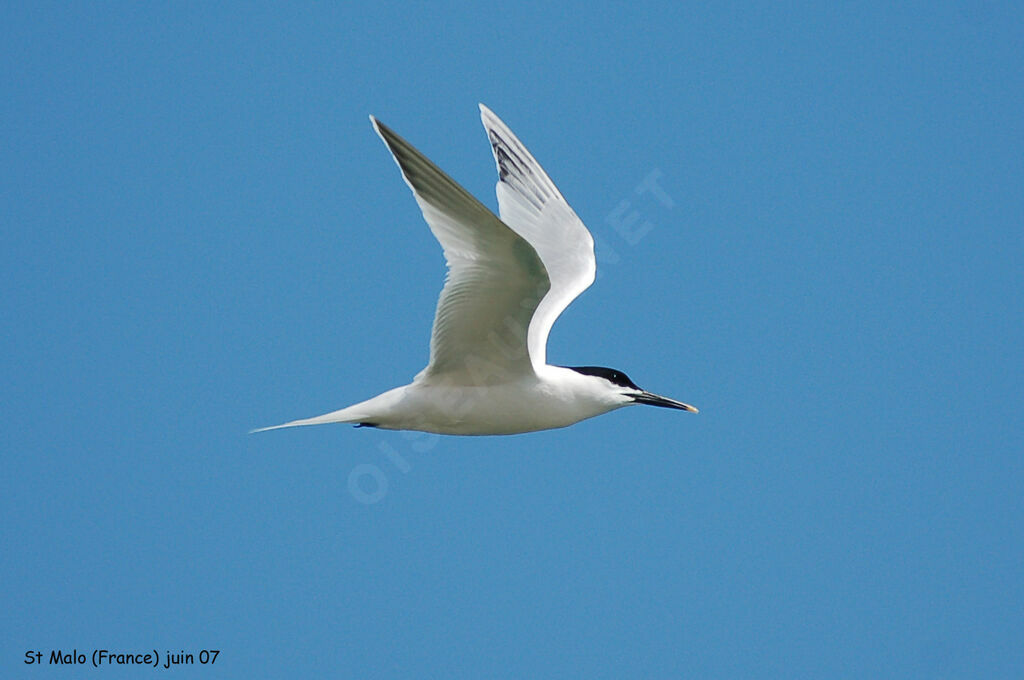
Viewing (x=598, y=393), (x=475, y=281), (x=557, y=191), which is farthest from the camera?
(x=557, y=191)

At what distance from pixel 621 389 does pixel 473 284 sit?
1538 millimetres

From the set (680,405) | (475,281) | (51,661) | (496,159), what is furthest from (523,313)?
(51,661)

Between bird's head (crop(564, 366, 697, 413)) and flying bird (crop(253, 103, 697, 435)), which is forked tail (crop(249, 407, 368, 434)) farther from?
bird's head (crop(564, 366, 697, 413))

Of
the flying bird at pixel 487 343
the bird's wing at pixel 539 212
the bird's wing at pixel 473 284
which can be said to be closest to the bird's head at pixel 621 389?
the flying bird at pixel 487 343

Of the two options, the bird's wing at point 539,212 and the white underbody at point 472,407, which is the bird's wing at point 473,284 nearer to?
the white underbody at point 472,407

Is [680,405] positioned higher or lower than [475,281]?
lower

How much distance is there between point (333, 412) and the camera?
5.73 meters

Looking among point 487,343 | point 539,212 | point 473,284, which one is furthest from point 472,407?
point 539,212

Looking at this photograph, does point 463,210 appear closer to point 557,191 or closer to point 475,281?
point 475,281

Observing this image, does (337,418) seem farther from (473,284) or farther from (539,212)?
(539,212)

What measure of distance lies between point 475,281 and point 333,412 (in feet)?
3.84

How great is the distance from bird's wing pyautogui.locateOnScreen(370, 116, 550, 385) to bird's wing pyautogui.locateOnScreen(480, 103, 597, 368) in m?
1.63

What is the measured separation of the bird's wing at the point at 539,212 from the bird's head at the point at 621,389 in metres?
0.96

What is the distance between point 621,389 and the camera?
250 inches
